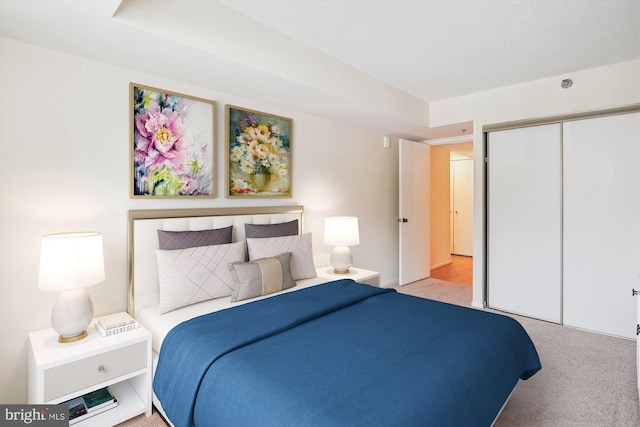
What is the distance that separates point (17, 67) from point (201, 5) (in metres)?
1.11

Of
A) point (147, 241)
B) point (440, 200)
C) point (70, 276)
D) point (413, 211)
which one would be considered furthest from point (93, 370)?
point (440, 200)

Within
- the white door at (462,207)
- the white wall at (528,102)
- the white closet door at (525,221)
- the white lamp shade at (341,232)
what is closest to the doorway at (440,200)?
the white door at (462,207)

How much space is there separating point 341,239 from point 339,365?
198 cm

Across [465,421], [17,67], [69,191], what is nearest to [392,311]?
[465,421]

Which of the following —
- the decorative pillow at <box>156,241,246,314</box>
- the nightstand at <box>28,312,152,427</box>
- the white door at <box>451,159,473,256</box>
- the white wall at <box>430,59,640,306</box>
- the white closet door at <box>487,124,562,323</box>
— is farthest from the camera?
the white door at <box>451,159,473,256</box>

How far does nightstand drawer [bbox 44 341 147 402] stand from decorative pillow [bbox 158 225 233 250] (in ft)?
2.19

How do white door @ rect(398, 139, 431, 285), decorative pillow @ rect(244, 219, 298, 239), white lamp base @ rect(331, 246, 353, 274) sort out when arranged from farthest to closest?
white door @ rect(398, 139, 431, 285)
white lamp base @ rect(331, 246, 353, 274)
decorative pillow @ rect(244, 219, 298, 239)

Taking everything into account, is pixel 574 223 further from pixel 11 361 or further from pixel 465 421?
pixel 11 361

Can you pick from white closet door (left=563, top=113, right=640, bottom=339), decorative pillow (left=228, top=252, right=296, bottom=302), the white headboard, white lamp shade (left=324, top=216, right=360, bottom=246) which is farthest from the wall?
white closet door (left=563, top=113, right=640, bottom=339)

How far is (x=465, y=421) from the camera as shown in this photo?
49.3 inches

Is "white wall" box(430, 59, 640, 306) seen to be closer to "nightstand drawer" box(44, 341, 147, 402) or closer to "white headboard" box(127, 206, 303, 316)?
"white headboard" box(127, 206, 303, 316)

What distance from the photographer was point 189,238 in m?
2.40

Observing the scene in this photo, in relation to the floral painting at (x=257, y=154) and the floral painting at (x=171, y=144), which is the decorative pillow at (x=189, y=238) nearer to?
the floral painting at (x=171, y=144)

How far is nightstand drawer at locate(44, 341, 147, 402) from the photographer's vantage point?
1.64 m
